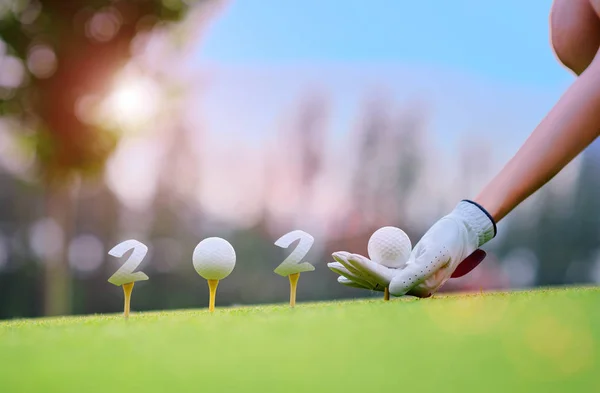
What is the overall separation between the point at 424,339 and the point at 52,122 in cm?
548

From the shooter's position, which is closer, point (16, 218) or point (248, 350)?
point (248, 350)

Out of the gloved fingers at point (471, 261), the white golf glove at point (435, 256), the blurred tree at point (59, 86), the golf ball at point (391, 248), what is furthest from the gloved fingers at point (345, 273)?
the blurred tree at point (59, 86)

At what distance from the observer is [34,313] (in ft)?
19.8

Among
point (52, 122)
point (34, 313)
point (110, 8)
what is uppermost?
point (110, 8)

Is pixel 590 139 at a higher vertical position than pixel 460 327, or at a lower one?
higher

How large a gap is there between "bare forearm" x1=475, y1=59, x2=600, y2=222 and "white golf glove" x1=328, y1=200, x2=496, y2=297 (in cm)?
13

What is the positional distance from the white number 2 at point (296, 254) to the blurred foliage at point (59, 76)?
176 inches

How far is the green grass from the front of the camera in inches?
30.4

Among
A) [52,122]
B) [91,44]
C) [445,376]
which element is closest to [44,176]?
[52,122]

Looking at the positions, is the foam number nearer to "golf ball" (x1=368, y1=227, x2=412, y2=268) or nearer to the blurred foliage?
"golf ball" (x1=368, y1=227, x2=412, y2=268)

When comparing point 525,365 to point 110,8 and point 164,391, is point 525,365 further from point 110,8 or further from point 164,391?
point 110,8

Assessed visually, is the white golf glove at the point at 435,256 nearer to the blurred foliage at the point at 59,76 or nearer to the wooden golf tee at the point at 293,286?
the wooden golf tee at the point at 293,286

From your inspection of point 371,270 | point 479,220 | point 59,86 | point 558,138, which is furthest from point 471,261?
point 59,86

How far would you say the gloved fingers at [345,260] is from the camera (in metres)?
1.70
